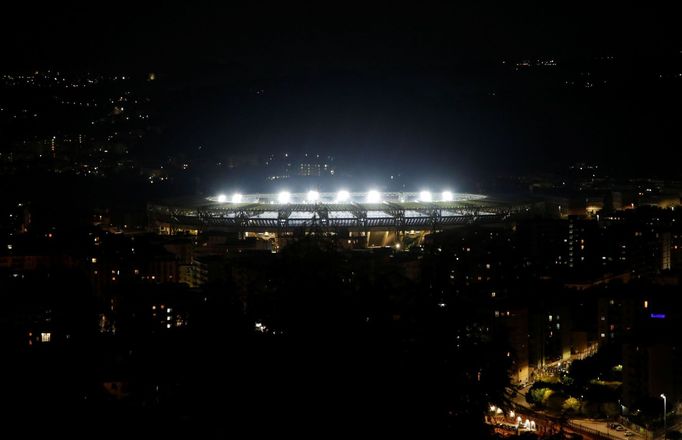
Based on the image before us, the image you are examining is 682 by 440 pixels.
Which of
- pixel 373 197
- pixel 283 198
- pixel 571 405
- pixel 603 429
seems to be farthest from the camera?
pixel 283 198

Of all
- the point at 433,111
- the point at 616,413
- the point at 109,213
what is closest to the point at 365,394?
the point at 616,413

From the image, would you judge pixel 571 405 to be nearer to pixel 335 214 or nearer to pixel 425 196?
pixel 335 214

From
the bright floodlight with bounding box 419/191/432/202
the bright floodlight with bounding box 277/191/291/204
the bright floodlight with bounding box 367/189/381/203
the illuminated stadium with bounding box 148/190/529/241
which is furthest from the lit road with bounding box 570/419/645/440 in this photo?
the bright floodlight with bounding box 277/191/291/204

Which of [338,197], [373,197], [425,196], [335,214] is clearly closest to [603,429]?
[335,214]

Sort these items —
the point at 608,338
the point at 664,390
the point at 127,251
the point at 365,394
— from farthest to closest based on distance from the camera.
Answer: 1. the point at 127,251
2. the point at 608,338
3. the point at 664,390
4. the point at 365,394

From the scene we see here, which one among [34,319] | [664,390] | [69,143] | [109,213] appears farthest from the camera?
[69,143]

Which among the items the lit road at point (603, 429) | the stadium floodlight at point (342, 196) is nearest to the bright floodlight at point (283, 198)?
the stadium floodlight at point (342, 196)

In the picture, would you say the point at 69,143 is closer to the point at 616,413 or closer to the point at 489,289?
the point at 489,289

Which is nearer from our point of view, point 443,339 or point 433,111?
point 443,339
